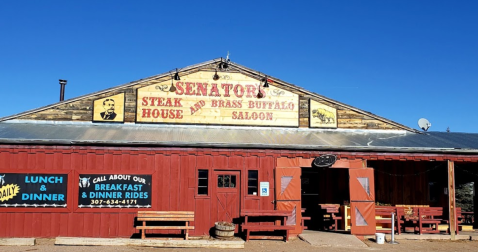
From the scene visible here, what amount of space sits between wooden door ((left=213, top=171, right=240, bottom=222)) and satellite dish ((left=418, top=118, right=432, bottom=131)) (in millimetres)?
9162

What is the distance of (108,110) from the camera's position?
17.0 m

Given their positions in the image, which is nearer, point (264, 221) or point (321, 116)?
point (264, 221)

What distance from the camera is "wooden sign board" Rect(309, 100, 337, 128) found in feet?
58.7

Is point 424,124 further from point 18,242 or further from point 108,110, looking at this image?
point 18,242

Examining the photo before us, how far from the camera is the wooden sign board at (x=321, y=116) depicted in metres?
17.9

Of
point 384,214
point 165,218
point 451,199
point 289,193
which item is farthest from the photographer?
point 384,214

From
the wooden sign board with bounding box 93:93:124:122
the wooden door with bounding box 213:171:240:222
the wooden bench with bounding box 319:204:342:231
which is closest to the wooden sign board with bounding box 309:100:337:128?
the wooden bench with bounding box 319:204:342:231

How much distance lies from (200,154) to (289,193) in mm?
3123

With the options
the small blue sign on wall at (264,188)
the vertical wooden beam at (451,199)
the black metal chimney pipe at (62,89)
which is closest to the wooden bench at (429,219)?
the vertical wooden beam at (451,199)

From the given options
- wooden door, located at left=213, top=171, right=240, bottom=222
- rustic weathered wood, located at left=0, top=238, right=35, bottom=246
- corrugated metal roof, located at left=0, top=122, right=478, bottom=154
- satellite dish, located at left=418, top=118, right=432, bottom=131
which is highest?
satellite dish, located at left=418, top=118, right=432, bottom=131

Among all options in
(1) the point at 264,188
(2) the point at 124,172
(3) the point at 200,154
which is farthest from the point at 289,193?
(2) the point at 124,172

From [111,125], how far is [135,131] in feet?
3.79

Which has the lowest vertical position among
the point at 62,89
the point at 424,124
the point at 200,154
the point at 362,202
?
the point at 362,202

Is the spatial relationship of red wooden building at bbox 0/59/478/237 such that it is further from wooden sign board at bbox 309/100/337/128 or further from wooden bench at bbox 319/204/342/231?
wooden bench at bbox 319/204/342/231
